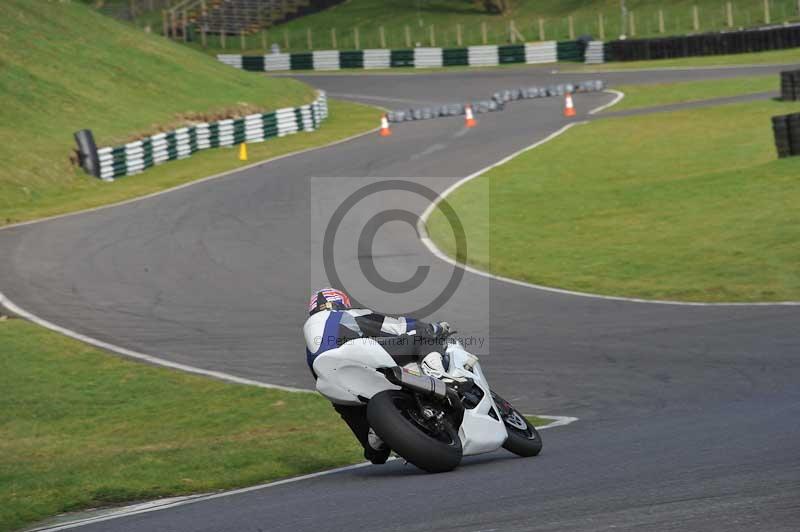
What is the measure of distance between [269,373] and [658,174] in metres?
16.0

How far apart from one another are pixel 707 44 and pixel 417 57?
55.5 ft

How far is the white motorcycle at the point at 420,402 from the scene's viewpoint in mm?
8031

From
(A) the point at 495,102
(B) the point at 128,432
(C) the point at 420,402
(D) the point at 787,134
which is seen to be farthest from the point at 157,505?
(A) the point at 495,102

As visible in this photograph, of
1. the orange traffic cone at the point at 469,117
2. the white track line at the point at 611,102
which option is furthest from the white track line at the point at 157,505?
the white track line at the point at 611,102

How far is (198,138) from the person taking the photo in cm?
3725

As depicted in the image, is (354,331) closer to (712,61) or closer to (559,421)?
(559,421)

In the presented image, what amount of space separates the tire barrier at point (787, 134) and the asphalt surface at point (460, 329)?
781 cm

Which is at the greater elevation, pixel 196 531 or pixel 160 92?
pixel 160 92

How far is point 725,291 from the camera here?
17.2 m

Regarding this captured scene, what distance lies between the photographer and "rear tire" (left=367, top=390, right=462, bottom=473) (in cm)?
795

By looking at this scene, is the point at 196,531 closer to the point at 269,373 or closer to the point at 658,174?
the point at 269,373

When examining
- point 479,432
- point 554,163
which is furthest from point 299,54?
point 479,432

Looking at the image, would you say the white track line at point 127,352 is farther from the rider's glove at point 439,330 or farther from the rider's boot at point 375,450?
the rider's glove at point 439,330

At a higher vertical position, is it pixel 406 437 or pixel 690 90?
pixel 690 90
